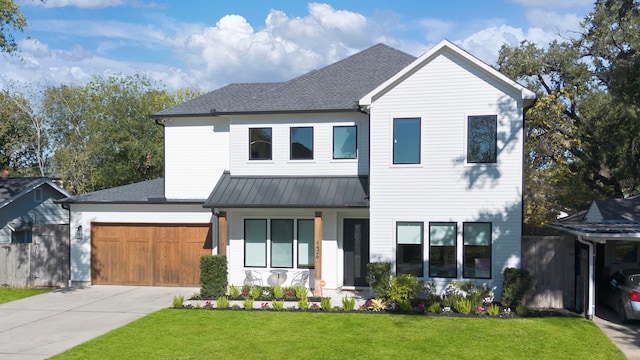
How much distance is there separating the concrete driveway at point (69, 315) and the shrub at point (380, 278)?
6.06m

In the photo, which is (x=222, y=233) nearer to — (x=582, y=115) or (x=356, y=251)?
(x=356, y=251)

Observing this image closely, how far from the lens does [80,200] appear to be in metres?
19.0

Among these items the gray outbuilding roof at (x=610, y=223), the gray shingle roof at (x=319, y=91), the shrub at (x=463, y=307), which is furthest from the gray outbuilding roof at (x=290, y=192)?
the gray outbuilding roof at (x=610, y=223)

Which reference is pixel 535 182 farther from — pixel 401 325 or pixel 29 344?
pixel 29 344

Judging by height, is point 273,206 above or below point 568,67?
below

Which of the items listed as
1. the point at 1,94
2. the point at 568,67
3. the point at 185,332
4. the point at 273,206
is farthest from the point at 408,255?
the point at 1,94

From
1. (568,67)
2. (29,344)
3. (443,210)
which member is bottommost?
(29,344)

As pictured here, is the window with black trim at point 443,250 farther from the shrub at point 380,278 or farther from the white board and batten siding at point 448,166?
the shrub at point 380,278

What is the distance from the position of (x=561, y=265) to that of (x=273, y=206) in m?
8.66

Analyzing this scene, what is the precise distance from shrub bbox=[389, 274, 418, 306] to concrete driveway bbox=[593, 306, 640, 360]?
4.59 meters

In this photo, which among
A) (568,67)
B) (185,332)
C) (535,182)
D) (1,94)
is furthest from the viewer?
(1,94)

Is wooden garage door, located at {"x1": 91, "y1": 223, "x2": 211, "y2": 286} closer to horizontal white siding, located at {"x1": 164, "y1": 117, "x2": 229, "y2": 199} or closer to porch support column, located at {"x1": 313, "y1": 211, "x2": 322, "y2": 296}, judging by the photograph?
horizontal white siding, located at {"x1": 164, "y1": 117, "x2": 229, "y2": 199}

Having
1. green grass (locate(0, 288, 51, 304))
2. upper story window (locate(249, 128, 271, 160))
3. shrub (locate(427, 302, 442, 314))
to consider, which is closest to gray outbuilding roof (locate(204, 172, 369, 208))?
upper story window (locate(249, 128, 271, 160))

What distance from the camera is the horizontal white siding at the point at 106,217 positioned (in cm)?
1862
